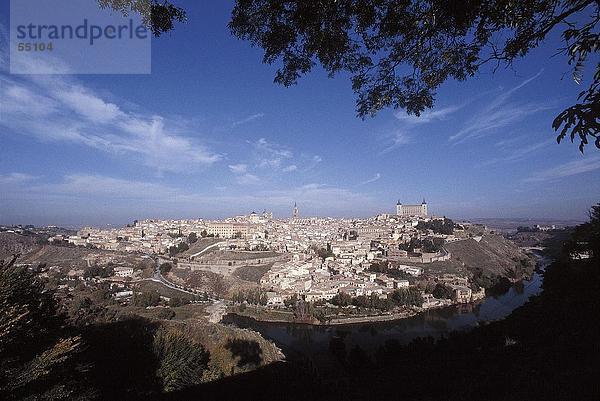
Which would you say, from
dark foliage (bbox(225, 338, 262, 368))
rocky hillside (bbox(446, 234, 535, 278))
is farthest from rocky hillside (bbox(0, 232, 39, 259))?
rocky hillside (bbox(446, 234, 535, 278))

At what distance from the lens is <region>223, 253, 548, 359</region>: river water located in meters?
21.6

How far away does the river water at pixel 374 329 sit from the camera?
2158 cm

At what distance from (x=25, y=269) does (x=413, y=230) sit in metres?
62.7

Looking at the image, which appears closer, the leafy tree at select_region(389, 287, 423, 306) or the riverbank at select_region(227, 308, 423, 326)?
the riverbank at select_region(227, 308, 423, 326)

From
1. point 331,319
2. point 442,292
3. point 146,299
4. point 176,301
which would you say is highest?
point 146,299

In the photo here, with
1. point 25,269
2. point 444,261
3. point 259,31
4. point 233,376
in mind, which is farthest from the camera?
point 444,261

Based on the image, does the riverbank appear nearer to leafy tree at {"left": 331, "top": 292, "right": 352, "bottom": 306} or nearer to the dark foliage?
leafy tree at {"left": 331, "top": 292, "right": 352, "bottom": 306}

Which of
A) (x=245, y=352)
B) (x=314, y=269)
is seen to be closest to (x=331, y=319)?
(x=245, y=352)

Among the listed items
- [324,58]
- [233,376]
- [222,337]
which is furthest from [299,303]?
[324,58]

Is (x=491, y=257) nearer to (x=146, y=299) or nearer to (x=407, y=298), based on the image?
(x=407, y=298)

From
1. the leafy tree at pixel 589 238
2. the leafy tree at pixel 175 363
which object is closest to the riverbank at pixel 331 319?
the leafy tree at pixel 175 363

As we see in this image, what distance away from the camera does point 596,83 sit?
5.52 ft

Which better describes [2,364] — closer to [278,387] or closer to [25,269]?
[25,269]

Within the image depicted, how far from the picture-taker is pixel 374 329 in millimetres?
24500
